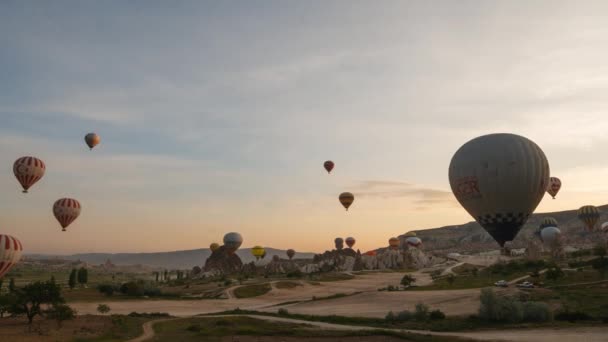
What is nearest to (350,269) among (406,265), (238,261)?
(406,265)

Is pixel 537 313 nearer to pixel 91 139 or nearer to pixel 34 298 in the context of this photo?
pixel 34 298

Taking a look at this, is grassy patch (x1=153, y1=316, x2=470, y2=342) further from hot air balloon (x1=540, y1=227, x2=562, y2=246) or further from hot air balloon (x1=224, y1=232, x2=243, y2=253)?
hot air balloon (x1=540, y1=227, x2=562, y2=246)

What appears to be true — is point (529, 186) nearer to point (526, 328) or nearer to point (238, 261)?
point (526, 328)

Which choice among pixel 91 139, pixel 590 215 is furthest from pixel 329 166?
pixel 590 215

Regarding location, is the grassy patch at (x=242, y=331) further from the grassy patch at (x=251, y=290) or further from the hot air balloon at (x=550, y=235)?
the hot air balloon at (x=550, y=235)

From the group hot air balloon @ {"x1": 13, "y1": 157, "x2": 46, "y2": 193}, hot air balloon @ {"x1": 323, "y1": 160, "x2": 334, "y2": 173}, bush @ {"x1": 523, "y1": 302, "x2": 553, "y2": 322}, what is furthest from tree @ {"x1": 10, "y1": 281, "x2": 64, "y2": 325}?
hot air balloon @ {"x1": 323, "y1": 160, "x2": 334, "y2": 173}

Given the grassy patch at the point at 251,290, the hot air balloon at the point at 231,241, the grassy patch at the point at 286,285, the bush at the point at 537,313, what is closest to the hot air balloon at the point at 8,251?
the grassy patch at the point at 251,290

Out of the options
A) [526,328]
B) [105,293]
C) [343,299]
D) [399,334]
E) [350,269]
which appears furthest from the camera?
[350,269]
